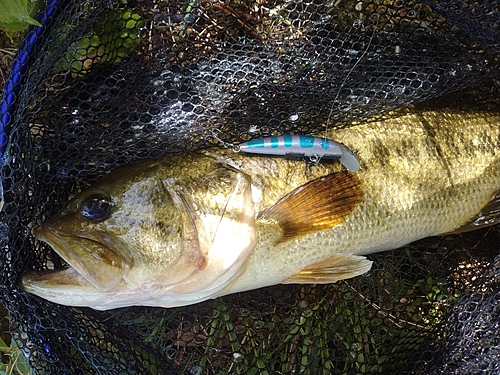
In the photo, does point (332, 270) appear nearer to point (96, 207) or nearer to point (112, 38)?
point (96, 207)

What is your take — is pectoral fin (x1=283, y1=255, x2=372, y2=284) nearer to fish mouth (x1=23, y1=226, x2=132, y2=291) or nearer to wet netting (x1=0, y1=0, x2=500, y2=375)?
wet netting (x1=0, y1=0, x2=500, y2=375)

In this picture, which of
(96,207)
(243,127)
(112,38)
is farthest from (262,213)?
(112,38)

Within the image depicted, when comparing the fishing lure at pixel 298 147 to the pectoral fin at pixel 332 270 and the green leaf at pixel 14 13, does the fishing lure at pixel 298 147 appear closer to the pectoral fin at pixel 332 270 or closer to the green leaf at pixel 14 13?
the pectoral fin at pixel 332 270

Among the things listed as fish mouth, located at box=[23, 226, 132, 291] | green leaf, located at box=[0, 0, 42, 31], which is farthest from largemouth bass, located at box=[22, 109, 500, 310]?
green leaf, located at box=[0, 0, 42, 31]

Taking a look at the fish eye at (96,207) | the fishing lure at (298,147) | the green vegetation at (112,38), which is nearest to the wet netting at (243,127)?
the green vegetation at (112,38)

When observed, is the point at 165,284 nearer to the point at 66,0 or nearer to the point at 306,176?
the point at 306,176

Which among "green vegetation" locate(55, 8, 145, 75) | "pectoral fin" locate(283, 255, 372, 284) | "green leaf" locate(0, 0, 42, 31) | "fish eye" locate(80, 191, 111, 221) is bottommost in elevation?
"pectoral fin" locate(283, 255, 372, 284)

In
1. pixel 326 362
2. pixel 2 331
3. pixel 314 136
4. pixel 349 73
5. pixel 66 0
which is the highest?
pixel 66 0

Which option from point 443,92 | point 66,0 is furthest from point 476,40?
point 66,0
